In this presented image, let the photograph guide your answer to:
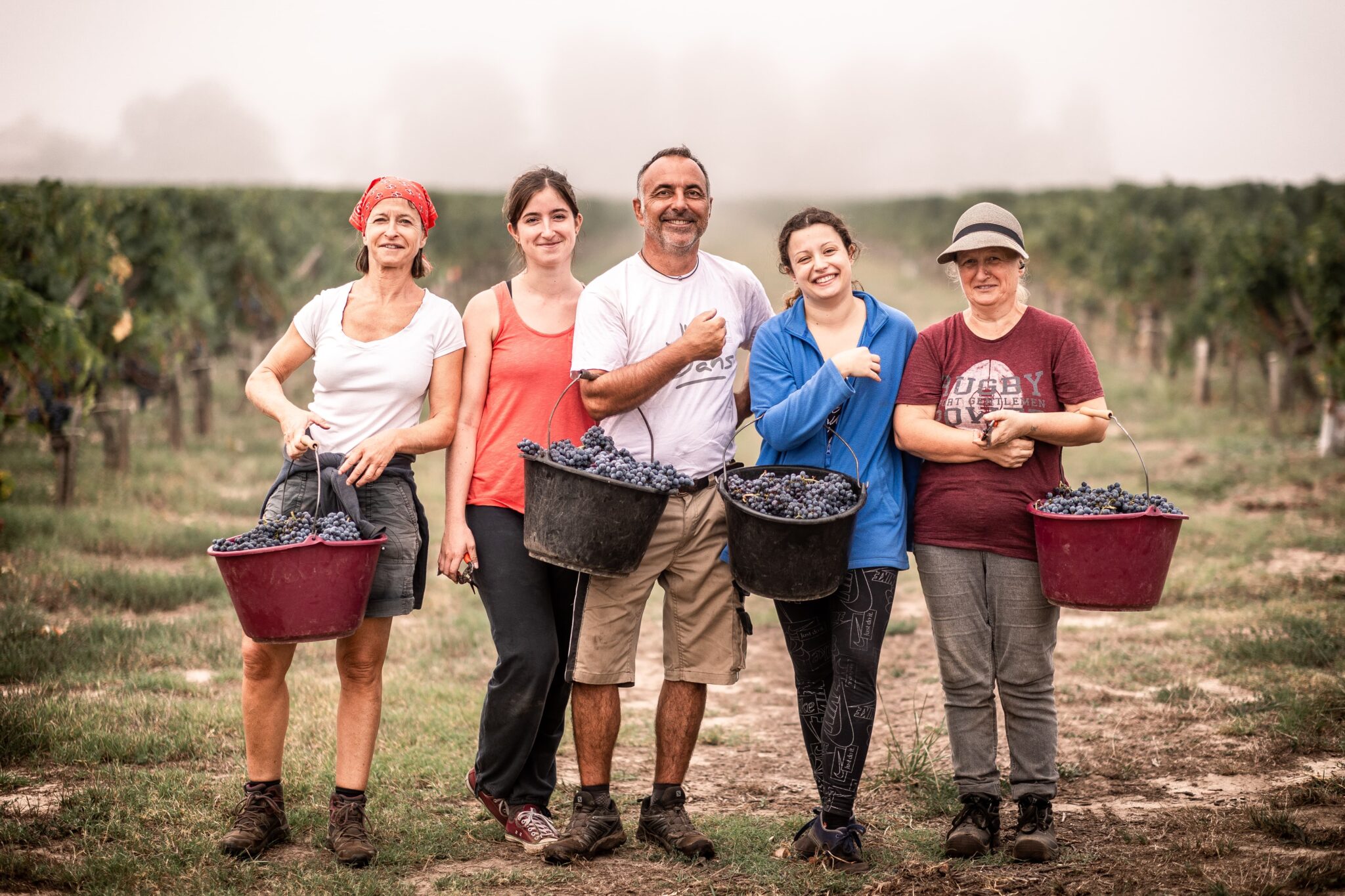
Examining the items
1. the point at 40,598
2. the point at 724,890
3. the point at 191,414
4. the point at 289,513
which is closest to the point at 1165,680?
the point at 724,890

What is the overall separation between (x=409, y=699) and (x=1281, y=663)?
13.4 feet

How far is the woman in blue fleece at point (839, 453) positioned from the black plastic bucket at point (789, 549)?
146 millimetres

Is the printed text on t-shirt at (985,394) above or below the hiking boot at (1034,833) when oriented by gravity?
above

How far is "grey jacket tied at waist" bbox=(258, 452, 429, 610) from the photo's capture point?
124 inches

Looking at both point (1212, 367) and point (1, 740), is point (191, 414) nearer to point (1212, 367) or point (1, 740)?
point (1, 740)

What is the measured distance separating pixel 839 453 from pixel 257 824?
209 centimetres

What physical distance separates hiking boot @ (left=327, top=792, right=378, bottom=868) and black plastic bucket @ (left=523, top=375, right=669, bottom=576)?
1.01 m

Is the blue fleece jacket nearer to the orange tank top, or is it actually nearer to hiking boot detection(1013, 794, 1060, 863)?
the orange tank top

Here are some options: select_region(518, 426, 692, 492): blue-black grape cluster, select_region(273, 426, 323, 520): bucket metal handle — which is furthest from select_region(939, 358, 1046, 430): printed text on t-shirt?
select_region(273, 426, 323, 520): bucket metal handle

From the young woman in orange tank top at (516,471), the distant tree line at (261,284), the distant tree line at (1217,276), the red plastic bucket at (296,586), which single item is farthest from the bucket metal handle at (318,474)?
the distant tree line at (1217,276)

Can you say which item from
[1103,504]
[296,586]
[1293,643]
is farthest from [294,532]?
[1293,643]

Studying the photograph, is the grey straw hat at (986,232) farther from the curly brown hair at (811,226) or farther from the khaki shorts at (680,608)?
the khaki shorts at (680,608)

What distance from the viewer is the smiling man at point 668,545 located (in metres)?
3.35

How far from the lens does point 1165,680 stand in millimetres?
5145
